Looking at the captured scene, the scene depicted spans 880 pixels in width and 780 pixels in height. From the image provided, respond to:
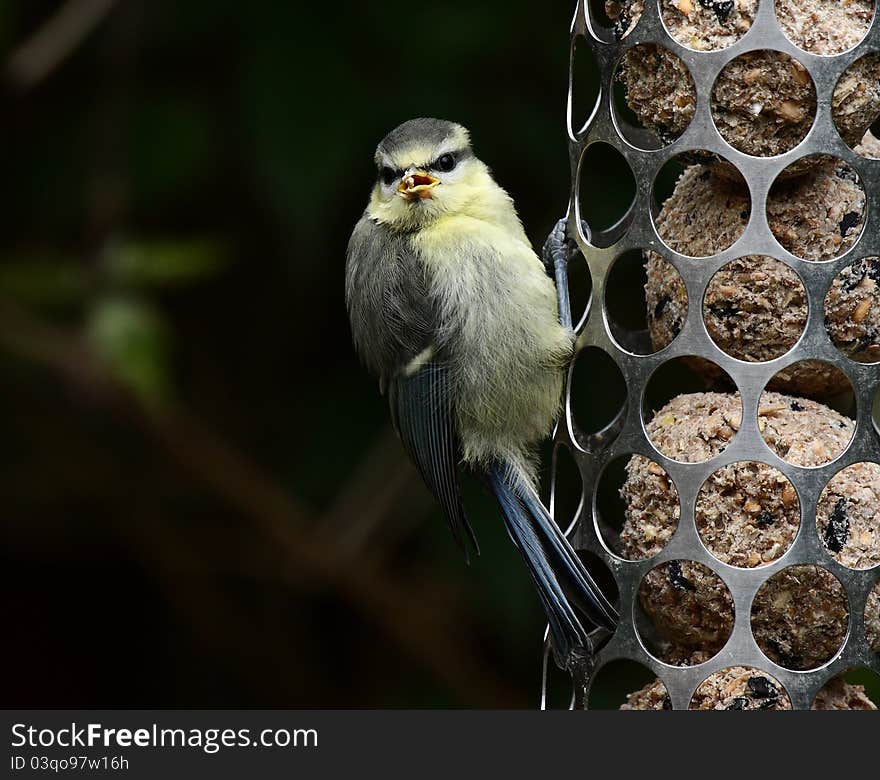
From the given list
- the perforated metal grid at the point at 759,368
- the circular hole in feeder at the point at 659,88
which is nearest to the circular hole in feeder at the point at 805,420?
the perforated metal grid at the point at 759,368

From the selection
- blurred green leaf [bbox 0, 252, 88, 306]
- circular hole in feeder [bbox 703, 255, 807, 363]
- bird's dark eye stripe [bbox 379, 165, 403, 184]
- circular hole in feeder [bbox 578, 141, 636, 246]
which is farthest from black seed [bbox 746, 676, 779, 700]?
blurred green leaf [bbox 0, 252, 88, 306]

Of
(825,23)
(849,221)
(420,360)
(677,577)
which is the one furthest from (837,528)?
(420,360)

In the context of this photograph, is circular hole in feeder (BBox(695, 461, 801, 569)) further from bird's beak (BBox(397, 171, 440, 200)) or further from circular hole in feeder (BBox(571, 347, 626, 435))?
circular hole in feeder (BBox(571, 347, 626, 435))

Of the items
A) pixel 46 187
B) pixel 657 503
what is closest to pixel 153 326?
pixel 46 187

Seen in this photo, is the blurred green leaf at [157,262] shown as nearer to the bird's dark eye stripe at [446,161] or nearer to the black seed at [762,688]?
the bird's dark eye stripe at [446,161]

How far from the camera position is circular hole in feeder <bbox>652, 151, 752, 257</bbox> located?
1820 millimetres

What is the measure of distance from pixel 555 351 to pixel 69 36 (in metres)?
1.66

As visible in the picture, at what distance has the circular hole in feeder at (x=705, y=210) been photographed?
1.82 meters

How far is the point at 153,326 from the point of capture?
2.80 m

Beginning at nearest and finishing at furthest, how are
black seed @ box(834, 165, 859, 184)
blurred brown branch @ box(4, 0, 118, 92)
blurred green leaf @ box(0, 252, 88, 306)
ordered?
black seed @ box(834, 165, 859, 184)
blurred green leaf @ box(0, 252, 88, 306)
blurred brown branch @ box(4, 0, 118, 92)

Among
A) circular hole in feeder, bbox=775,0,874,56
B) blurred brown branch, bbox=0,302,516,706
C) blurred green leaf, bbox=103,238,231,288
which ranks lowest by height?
blurred brown branch, bbox=0,302,516,706

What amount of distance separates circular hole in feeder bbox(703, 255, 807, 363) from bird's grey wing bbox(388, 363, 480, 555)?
71 centimetres

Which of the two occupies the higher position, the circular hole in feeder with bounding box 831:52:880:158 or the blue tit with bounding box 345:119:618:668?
the circular hole in feeder with bounding box 831:52:880:158

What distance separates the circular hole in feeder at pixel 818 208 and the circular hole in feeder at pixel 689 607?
0.50 meters
